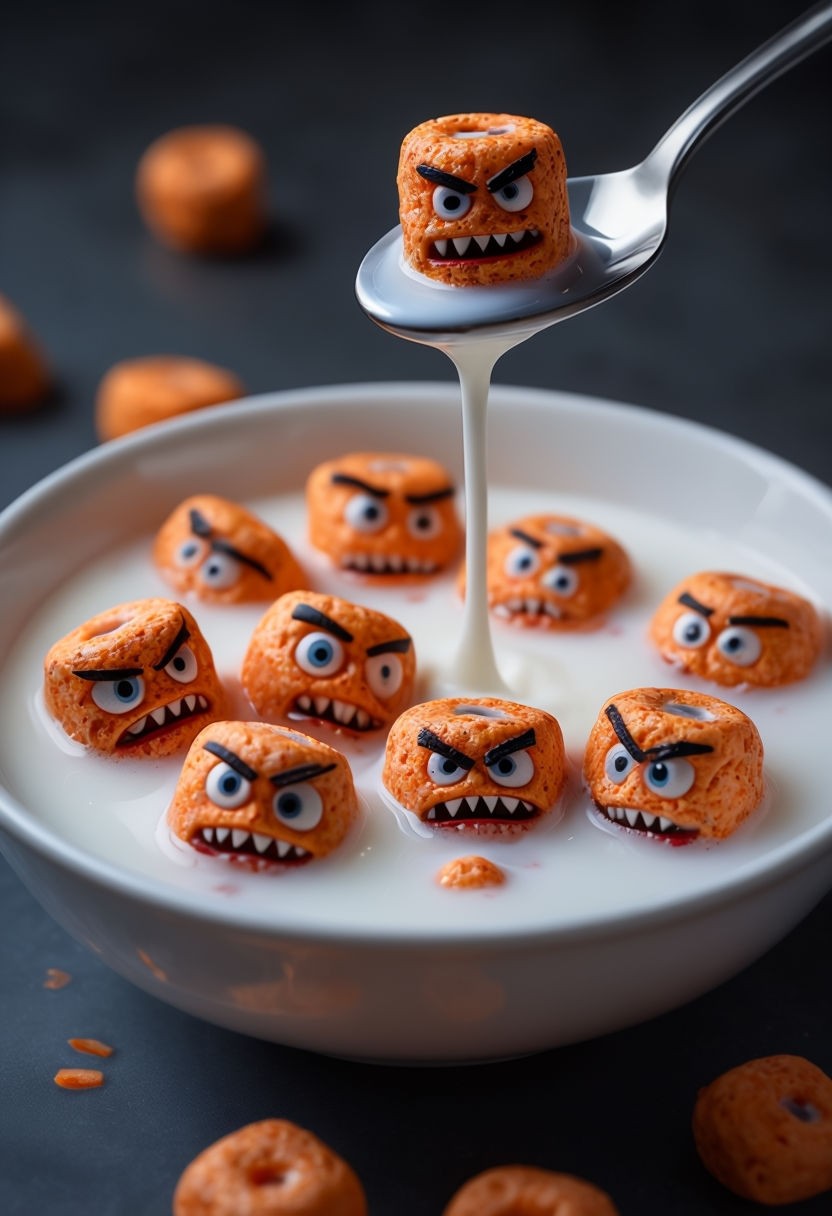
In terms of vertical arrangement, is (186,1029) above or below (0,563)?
below

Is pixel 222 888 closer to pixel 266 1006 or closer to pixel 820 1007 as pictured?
pixel 266 1006

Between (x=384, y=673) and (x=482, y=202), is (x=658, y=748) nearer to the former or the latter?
(x=384, y=673)

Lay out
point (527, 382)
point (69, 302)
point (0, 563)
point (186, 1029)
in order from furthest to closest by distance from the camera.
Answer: point (69, 302) < point (527, 382) < point (0, 563) < point (186, 1029)

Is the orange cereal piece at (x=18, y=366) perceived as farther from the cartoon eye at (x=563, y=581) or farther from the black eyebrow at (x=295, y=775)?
the black eyebrow at (x=295, y=775)

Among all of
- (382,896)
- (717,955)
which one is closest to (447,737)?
(382,896)

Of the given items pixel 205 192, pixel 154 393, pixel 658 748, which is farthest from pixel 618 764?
pixel 205 192

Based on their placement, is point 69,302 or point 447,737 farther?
point 69,302
